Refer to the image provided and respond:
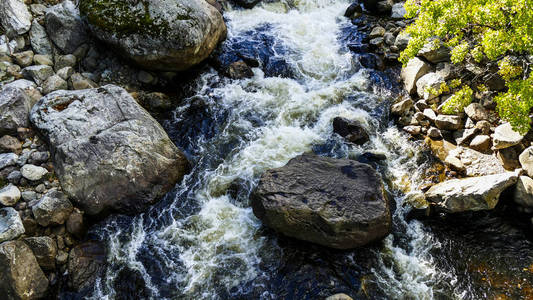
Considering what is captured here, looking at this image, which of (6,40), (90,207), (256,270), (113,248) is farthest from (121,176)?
(6,40)

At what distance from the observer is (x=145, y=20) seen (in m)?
12.2

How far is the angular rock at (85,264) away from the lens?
8.26 m

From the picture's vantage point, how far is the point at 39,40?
40.4ft

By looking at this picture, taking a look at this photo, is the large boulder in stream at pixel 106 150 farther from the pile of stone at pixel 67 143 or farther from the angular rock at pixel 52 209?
the angular rock at pixel 52 209

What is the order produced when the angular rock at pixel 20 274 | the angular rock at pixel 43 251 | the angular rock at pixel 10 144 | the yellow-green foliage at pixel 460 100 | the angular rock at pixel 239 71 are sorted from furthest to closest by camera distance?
the angular rock at pixel 239 71, the yellow-green foliage at pixel 460 100, the angular rock at pixel 10 144, the angular rock at pixel 43 251, the angular rock at pixel 20 274

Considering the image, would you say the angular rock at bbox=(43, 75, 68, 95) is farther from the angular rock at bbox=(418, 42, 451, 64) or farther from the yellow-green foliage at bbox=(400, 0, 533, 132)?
the angular rock at bbox=(418, 42, 451, 64)

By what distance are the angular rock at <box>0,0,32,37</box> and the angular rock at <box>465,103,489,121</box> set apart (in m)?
15.8

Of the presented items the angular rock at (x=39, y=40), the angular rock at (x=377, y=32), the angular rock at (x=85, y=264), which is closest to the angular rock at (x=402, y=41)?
the angular rock at (x=377, y=32)

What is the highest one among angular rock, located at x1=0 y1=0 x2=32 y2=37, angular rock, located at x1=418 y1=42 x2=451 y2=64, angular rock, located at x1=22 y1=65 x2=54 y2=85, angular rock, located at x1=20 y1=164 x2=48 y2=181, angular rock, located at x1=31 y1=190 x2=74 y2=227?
angular rock, located at x1=418 y1=42 x2=451 y2=64

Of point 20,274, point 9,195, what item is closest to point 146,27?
point 9,195

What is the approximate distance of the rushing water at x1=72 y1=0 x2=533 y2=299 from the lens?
8.20m

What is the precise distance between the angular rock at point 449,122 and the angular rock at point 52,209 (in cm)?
1171

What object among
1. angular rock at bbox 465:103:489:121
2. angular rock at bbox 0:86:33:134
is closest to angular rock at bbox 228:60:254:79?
angular rock at bbox 0:86:33:134

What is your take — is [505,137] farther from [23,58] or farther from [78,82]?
[23,58]
